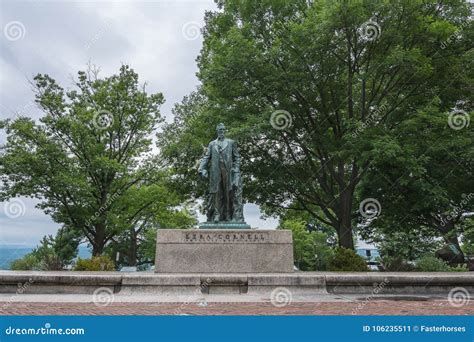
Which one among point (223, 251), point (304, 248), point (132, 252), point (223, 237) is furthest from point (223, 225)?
point (304, 248)

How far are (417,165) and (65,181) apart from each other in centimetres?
1810

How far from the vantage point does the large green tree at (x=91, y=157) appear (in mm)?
23078

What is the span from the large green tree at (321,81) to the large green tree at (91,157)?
7198 millimetres

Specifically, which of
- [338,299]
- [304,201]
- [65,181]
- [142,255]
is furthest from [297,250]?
[338,299]

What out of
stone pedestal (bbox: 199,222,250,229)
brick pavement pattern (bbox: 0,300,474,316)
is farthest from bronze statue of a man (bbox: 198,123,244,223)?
brick pavement pattern (bbox: 0,300,474,316)

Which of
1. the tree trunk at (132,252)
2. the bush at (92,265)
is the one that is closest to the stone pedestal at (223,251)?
the bush at (92,265)

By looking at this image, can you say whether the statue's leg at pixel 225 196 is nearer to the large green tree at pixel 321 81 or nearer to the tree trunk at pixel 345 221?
the large green tree at pixel 321 81

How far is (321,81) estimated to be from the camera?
1805 cm

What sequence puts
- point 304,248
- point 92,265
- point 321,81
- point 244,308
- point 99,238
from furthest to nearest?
point 304,248 < point 99,238 < point 321,81 < point 92,265 < point 244,308

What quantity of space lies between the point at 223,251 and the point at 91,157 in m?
16.9

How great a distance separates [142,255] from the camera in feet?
164

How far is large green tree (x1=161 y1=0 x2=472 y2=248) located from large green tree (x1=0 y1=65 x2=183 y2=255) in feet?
23.6

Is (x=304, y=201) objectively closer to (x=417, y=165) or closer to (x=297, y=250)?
(x=417, y=165)

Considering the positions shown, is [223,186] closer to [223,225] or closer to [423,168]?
[223,225]
